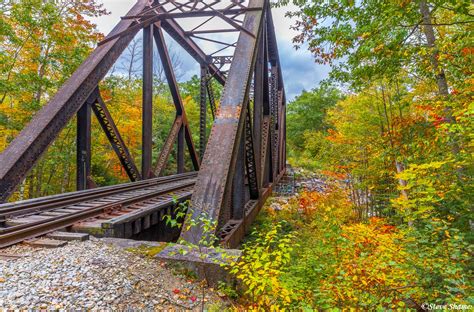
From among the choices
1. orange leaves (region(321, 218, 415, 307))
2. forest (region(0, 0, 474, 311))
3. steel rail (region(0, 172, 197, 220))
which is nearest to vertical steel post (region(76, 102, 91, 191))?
steel rail (region(0, 172, 197, 220))

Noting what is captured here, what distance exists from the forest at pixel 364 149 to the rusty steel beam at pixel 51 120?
4225mm

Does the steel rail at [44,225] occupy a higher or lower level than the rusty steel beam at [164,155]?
lower

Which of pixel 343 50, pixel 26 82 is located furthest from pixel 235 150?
pixel 26 82

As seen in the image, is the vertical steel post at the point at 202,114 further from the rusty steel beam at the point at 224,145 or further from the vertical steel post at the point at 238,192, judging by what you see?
the vertical steel post at the point at 238,192

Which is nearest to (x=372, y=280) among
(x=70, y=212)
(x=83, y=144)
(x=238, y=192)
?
(x=238, y=192)

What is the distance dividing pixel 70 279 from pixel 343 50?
7342 millimetres

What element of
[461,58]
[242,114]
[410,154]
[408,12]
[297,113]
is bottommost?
[410,154]

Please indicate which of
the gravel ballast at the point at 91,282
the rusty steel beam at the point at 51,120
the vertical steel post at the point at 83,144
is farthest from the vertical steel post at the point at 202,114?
the gravel ballast at the point at 91,282

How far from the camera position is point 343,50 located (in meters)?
7.03

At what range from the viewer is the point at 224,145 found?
3861 mm

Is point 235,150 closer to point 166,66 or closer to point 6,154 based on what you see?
point 6,154

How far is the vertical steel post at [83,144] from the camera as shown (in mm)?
6641

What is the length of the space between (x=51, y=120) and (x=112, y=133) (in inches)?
91.5

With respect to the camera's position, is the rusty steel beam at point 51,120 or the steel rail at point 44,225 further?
the rusty steel beam at point 51,120
